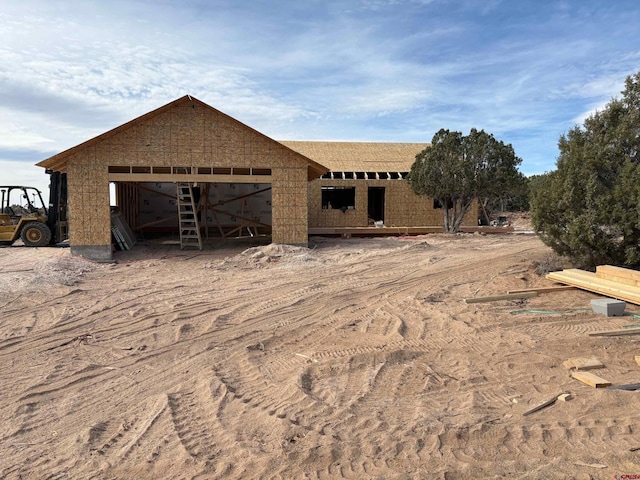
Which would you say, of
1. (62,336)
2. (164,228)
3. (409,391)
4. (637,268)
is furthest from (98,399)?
(164,228)

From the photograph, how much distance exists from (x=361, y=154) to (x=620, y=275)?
1990 centimetres

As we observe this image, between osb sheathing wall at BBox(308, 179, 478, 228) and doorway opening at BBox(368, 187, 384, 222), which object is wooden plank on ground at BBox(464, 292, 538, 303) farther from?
doorway opening at BBox(368, 187, 384, 222)

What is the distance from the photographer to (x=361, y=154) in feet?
90.0

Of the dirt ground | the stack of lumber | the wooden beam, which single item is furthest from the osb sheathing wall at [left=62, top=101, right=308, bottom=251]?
the stack of lumber

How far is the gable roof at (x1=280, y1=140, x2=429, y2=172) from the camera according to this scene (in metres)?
25.8

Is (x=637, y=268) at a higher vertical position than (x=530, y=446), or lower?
higher

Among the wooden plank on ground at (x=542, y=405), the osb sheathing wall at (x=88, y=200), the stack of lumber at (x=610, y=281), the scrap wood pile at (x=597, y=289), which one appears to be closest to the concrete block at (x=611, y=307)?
the scrap wood pile at (x=597, y=289)

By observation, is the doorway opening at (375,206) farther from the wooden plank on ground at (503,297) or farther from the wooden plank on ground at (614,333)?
the wooden plank on ground at (614,333)

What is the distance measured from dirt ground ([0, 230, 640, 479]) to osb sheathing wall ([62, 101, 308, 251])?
16.8 feet

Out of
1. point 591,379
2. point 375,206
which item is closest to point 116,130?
point 591,379

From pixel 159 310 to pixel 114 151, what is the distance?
8745 mm

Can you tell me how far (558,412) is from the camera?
4.23 meters

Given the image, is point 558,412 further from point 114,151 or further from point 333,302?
point 114,151

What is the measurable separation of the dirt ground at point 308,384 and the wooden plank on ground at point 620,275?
0.57 meters
